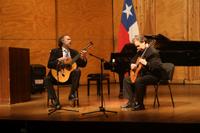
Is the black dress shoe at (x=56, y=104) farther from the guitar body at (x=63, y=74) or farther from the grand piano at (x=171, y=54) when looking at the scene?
the grand piano at (x=171, y=54)

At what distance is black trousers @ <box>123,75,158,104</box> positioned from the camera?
20.7ft

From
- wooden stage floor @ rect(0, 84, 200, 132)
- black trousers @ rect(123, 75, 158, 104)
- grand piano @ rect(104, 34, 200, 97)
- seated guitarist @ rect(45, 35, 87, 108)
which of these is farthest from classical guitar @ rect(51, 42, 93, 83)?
grand piano @ rect(104, 34, 200, 97)

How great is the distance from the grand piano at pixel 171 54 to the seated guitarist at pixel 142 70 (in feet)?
4.31

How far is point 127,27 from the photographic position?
9594 mm

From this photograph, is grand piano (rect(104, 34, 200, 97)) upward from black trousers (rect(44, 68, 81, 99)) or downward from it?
upward

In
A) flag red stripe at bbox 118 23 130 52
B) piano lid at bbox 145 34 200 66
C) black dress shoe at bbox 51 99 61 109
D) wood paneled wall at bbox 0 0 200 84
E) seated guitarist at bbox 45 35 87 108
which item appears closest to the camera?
black dress shoe at bbox 51 99 61 109

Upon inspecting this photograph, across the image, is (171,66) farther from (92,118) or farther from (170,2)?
(170,2)

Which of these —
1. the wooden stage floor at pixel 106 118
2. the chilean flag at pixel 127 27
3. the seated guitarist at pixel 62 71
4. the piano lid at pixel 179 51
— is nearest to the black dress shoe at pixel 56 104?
the seated guitarist at pixel 62 71

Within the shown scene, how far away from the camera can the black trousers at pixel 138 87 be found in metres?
6.30

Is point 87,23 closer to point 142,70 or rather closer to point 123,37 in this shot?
point 123,37

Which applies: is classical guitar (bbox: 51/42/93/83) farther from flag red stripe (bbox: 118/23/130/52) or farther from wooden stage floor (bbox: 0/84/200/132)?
flag red stripe (bbox: 118/23/130/52)

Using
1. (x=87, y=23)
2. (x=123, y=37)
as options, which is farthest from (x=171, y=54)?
(x=87, y=23)

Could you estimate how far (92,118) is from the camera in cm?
550

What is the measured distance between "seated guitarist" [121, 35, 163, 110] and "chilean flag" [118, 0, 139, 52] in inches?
120
